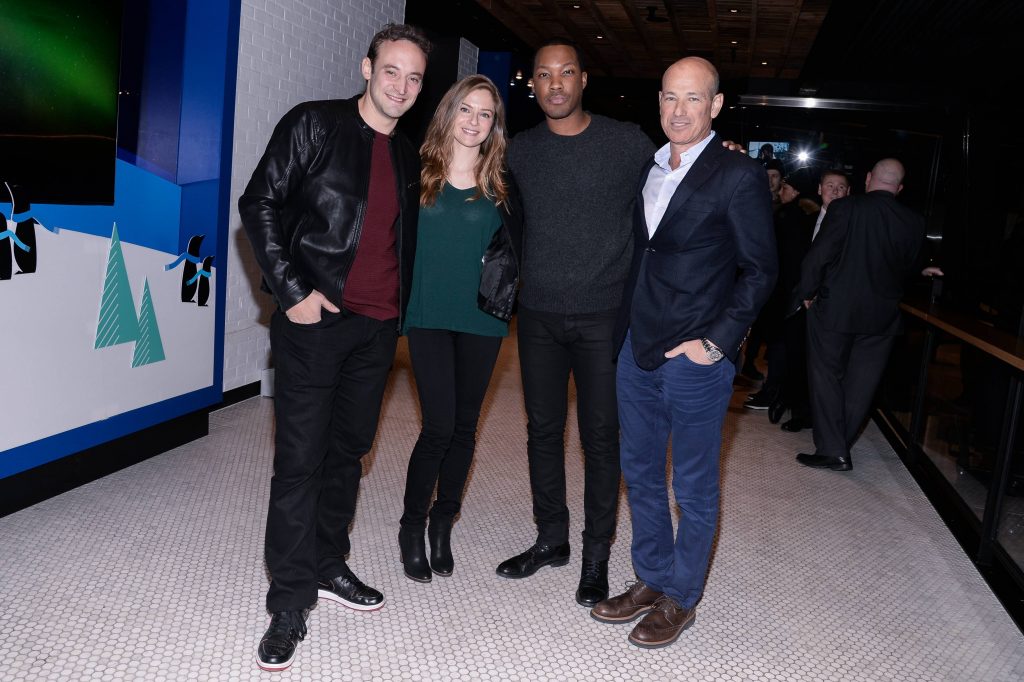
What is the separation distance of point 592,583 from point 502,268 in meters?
1.05

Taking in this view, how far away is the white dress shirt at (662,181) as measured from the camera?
2.35 meters

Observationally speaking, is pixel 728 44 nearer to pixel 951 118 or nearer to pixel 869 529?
pixel 951 118

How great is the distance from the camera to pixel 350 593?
104 inches

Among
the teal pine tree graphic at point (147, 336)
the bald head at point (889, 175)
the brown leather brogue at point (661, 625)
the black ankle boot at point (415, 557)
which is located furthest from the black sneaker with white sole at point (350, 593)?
the bald head at point (889, 175)

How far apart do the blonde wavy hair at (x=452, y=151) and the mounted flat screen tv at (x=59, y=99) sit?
1.47m

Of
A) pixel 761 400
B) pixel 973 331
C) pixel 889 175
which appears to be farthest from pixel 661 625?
pixel 761 400

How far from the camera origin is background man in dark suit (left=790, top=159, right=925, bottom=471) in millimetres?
4508

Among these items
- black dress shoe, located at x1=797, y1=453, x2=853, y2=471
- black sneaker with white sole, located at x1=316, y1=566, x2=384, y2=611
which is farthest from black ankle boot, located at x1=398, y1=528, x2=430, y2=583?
black dress shoe, located at x1=797, y1=453, x2=853, y2=471

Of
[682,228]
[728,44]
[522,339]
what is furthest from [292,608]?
[728,44]

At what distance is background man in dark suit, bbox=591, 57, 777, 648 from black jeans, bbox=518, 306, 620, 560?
0.41 feet

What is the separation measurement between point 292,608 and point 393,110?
4.42 ft

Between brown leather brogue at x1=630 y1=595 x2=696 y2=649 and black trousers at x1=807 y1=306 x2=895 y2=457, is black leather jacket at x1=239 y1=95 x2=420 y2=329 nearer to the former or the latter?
brown leather brogue at x1=630 y1=595 x2=696 y2=649

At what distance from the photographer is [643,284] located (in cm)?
242

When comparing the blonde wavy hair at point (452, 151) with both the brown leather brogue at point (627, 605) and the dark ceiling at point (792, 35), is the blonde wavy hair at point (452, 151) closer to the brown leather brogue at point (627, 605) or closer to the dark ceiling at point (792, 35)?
the brown leather brogue at point (627, 605)
